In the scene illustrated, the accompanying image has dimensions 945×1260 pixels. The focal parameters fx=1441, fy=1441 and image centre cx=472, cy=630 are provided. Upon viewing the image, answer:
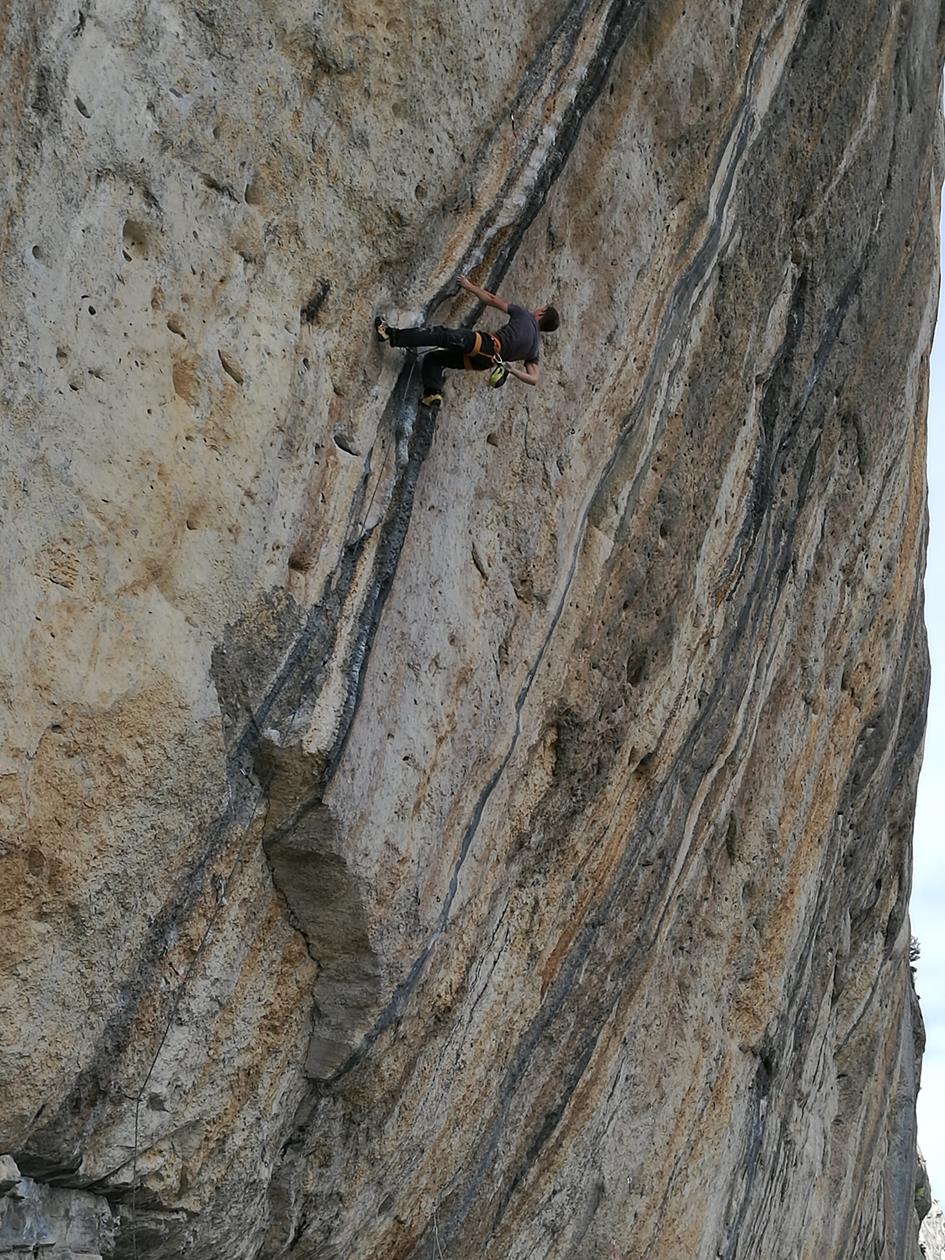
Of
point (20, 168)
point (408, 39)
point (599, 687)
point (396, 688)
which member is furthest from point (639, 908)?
point (20, 168)

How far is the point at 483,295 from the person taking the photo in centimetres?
580

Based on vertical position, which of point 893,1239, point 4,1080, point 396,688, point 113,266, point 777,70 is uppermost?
point 777,70

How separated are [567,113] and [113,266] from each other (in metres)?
2.37

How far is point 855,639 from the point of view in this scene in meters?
9.88

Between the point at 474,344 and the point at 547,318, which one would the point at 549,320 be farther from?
the point at 474,344

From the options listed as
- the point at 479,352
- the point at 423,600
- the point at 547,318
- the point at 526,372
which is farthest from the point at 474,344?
the point at 423,600

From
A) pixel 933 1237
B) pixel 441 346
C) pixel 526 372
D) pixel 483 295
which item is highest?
pixel 483 295

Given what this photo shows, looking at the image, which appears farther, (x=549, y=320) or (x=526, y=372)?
(x=549, y=320)

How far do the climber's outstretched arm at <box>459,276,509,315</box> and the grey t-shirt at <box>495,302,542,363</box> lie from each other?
0.04 metres

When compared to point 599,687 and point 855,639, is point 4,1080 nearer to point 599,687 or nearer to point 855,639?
point 599,687

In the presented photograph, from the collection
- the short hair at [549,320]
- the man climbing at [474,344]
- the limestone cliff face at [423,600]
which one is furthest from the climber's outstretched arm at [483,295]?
the short hair at [549,320]

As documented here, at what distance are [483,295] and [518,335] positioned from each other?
0.21 metres

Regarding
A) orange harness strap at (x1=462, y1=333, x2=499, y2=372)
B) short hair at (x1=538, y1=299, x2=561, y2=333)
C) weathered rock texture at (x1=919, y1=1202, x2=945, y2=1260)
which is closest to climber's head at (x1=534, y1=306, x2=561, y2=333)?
short hair at (x1=538, y1=299, x2=561, y2=333)

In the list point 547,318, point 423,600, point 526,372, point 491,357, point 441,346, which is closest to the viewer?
point 441,346
